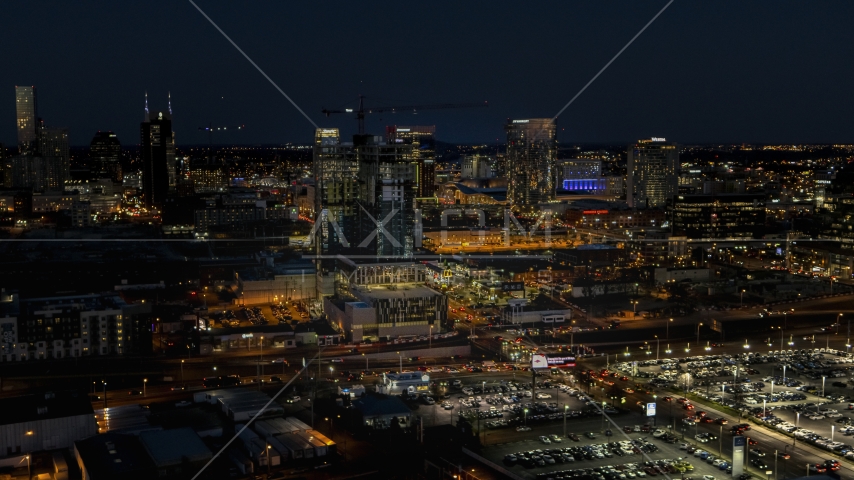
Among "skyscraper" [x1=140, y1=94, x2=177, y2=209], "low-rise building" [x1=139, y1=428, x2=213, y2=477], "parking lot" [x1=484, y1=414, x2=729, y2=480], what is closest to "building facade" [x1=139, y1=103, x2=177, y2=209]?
"skyscraper" [x1=140, y1=94, x2=177, y2=209]

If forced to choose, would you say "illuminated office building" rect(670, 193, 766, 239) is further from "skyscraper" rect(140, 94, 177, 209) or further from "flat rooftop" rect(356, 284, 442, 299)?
"skyscraper" rect(140, 94, 177, 209)

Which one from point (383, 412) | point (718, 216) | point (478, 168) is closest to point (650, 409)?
point (383, 412)

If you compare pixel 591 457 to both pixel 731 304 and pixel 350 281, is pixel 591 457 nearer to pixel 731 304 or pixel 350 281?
pixel 350 281

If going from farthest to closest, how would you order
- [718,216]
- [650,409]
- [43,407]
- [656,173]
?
[656,173] < [718,216] < [650,409] < [43,407]

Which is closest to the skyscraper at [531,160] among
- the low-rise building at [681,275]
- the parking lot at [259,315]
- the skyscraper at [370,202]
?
the skyscraper at [370,202]

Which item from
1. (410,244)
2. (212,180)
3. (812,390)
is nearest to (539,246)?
(410,244)

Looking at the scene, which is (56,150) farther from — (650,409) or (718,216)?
(650,409)
